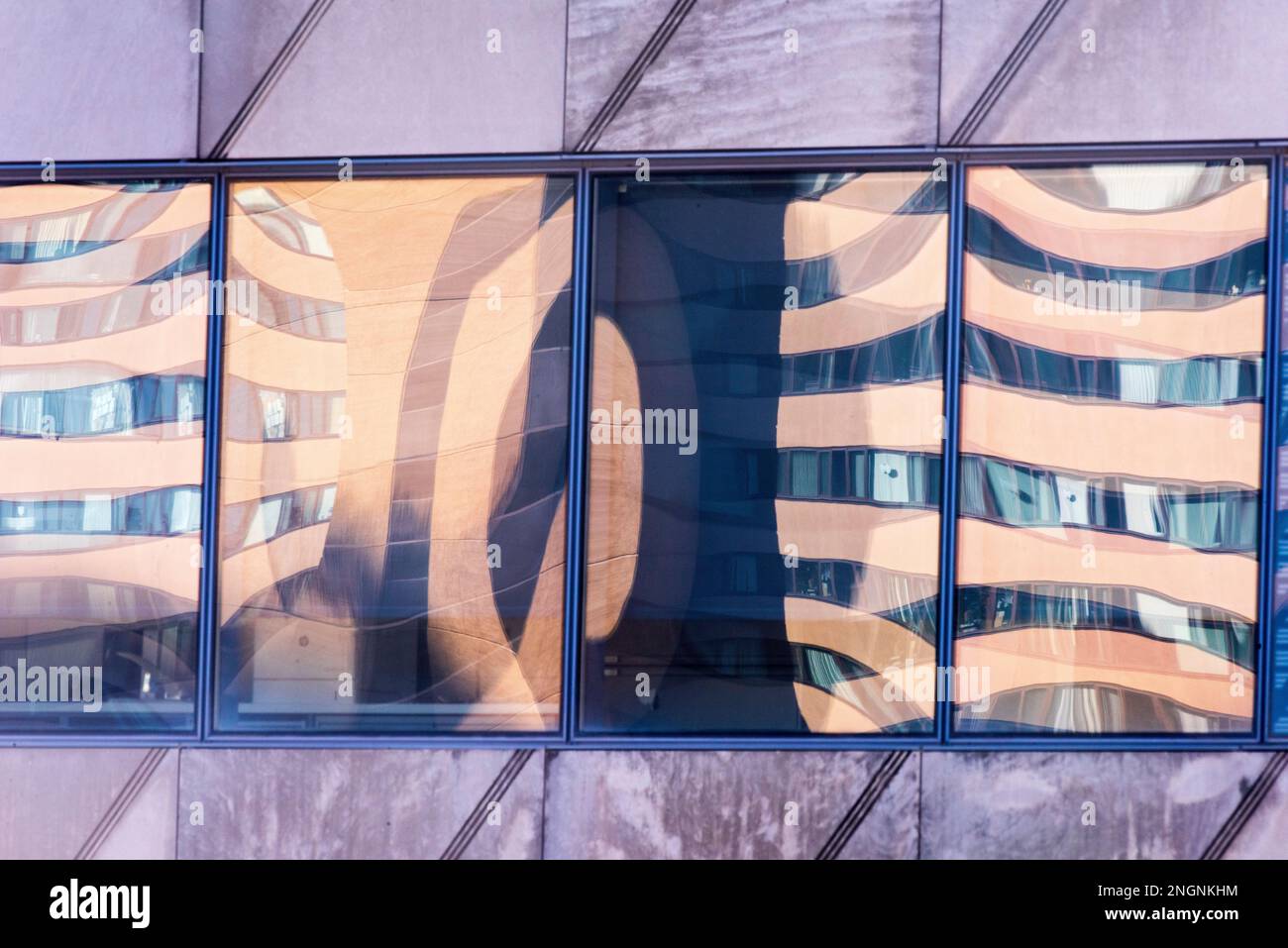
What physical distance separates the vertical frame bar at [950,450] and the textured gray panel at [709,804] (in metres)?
0.47

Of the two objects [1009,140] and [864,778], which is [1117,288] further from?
[864,778]

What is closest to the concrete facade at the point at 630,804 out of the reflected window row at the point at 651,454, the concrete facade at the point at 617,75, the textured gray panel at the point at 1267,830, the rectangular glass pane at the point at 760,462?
the textured gray panel at the point at 1267,830

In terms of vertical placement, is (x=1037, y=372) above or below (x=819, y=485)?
above

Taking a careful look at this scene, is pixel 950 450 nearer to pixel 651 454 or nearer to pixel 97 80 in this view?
pixel 651 454

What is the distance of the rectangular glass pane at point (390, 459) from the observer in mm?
4637

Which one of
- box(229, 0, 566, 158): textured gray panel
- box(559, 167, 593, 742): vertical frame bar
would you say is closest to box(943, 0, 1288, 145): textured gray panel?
box(559, 167, 593, 742): vertical frame bar

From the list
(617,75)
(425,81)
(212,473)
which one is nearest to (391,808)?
(212,473)

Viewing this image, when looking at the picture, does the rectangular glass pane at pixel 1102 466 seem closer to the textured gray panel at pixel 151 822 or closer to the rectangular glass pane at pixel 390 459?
the rectangular glass pane at pixel 390 459

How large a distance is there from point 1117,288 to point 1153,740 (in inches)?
95.5

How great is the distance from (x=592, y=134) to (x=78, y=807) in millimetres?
4557

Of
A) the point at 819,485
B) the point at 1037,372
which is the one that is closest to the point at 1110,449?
the point at 1037,372

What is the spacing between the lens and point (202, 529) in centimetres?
466

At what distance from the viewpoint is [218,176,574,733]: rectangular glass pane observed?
4.64 meters

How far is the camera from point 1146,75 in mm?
4344
